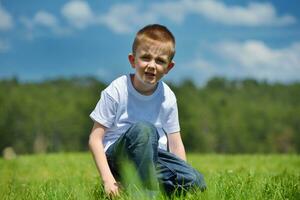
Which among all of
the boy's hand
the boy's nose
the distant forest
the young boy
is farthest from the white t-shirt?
the distant forest

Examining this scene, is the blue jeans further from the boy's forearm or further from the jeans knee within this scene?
the boy's forearm

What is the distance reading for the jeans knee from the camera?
3.73m

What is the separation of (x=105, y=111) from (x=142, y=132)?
438mm

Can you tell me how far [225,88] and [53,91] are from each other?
44067 mm

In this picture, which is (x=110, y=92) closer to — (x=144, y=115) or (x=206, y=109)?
(x=144, y=115)

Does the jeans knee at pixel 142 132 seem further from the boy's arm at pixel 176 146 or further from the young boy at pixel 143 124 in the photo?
the boy's arm at pixel 176 146

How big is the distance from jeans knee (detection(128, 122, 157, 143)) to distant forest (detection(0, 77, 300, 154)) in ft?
174

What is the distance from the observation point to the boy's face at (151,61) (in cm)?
402

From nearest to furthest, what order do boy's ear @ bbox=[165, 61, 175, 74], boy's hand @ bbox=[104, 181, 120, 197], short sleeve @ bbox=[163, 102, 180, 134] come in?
boy's hand @ bbox=[104, 181, 120, 197], boy's ear @ bbox=[165, 61, 175, 74], short sleeve @ bbox=[163, 102, 180, 134]

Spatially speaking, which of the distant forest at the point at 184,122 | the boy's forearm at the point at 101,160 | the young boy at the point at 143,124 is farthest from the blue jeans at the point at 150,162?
the distant forest at the point at 184,122

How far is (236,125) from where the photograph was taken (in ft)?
289

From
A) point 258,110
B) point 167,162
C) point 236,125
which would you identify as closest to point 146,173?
point 167,162

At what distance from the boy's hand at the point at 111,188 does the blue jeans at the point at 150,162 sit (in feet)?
0.57

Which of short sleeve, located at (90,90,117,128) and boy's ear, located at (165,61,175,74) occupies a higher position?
boy's ear, located at (165,61,175,74)
